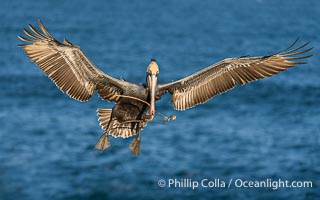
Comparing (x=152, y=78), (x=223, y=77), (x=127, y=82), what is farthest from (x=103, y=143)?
(x=223, y=77)

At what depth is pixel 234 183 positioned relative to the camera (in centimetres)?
5906

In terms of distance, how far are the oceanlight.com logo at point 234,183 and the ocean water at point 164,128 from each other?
16.6 inches

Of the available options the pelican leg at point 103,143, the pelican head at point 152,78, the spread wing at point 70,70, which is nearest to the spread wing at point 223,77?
the pelican head at point 152,78

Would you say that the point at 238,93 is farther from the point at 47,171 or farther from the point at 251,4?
the point at 251,4

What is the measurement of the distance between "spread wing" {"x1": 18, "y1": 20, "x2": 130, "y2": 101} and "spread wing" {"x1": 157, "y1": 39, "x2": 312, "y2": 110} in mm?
1281

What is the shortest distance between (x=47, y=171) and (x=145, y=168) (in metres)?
9.52

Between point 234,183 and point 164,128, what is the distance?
36.7ft

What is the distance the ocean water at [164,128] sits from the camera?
2312 inches

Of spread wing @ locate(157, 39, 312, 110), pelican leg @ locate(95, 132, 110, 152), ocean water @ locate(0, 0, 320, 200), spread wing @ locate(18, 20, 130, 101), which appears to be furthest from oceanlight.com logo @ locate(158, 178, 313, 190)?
spread wing @ locate(18, 20, 130, 101)

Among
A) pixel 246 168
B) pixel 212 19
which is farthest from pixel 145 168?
pixel 212 19

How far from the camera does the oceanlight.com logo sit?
5584cm

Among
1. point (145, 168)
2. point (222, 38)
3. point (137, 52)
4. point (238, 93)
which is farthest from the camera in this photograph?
point (222, 38)

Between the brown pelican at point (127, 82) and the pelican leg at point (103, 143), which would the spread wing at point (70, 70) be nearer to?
the brown pelican at point (127, 82)

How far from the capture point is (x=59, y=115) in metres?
72.1
